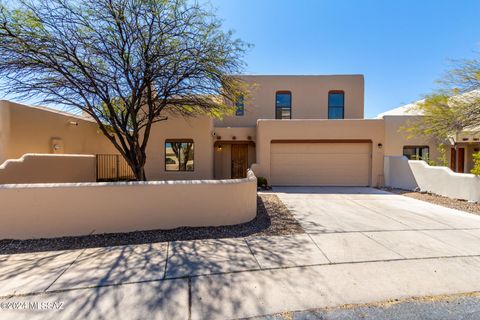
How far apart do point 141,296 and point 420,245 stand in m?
5.11

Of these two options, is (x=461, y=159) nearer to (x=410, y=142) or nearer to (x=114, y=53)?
(x=410, y=142)

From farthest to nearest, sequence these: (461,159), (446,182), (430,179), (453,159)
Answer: (461,159)
(453,159)
(430,179)
(446,182)

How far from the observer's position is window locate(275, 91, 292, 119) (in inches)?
602

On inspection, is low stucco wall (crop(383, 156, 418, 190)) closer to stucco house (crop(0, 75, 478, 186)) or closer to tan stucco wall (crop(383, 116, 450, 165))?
stucco house (crop(0, 75, 478, 186))

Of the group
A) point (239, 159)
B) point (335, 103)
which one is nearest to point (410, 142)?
point (335, 103)

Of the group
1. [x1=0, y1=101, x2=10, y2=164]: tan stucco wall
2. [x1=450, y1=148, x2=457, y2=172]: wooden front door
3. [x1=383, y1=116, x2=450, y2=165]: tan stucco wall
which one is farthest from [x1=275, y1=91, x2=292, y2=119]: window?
[x1=0, y1=101, x2=10, y2=164]: tan stucco wall

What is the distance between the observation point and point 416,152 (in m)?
13.3

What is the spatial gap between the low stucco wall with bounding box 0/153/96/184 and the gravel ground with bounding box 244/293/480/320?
1065 centimetres

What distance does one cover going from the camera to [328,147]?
12.0 m

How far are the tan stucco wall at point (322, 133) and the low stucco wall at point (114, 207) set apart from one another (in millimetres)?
6154

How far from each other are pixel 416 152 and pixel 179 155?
13.9 meters

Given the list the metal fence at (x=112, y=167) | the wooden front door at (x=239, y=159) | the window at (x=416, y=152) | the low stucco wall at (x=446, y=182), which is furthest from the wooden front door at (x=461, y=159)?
the metal fence at (x=112, y=167)

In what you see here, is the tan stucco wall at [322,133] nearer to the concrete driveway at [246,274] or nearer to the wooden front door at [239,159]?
the wooden front door at [239,159]

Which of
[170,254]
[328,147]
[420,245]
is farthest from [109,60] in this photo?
[328,147]
